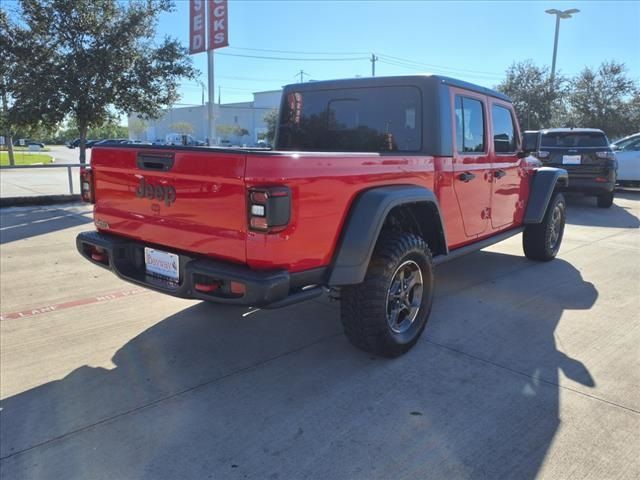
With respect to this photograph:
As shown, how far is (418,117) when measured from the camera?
3988 mm

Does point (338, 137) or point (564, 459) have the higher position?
point (338, 137)

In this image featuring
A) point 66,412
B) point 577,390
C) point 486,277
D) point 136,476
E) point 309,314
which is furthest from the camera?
point 486,277

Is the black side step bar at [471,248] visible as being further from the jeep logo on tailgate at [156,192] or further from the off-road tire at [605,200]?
the off-road tire at [605,200]

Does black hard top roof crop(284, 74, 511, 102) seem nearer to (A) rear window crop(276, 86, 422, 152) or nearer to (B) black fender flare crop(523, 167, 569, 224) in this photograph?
(A) rear window crop(276, 86, 422, 152)

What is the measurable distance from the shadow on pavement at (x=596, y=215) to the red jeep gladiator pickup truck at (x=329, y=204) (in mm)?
5340

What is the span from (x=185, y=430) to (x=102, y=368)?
1.02 metres

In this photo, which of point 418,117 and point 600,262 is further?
point 600,262

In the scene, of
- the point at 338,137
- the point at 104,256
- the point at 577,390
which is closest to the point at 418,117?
the point at 338,137

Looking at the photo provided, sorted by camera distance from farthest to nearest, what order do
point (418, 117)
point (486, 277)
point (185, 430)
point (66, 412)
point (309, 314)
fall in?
point (486, 277), point (309, 314), point (418, 117), point (66, 412), point (185, 430)

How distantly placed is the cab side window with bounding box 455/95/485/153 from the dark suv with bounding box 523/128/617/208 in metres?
6.41

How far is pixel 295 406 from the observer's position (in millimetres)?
2881

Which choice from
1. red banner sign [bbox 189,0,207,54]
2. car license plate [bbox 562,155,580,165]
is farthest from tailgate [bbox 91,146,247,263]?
red banner sign [bbox 189,0,207,54]

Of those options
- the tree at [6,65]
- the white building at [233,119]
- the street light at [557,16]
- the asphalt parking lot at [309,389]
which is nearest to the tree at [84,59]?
the tree at [6,65]

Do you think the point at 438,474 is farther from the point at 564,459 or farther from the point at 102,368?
the point at 102,368
